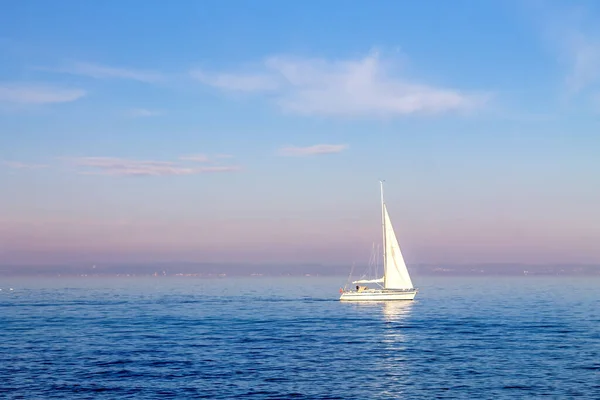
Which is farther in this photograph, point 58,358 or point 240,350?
point 240,350

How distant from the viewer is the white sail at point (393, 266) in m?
130

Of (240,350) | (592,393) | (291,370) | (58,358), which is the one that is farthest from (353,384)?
(58,358)

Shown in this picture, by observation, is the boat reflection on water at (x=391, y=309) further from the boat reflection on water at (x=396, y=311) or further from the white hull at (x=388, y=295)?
the white hull at (x=388, y=295)

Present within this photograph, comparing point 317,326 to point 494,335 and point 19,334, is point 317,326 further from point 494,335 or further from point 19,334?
point 19,334

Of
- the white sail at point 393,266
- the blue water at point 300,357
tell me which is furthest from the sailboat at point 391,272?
the blue water at point 300,357

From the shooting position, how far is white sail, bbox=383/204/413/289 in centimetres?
13012

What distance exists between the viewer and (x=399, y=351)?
2601 inches

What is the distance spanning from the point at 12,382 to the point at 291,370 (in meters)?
20.5

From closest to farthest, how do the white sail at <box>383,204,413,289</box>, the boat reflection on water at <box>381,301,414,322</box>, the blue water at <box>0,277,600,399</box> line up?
1. the blue water at <box>0,277,600,399</box>
2. the boat reflection on water at <box>381,301,414,322</box>
3. the white sail at <box>383,204,413,289</box>

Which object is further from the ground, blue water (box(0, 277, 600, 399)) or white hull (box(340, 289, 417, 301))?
white hull (box(340, 289, 417, 301))

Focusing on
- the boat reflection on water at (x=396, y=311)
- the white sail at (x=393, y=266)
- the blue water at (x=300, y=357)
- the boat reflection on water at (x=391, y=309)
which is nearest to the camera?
the blue water at (x=300, y=357)

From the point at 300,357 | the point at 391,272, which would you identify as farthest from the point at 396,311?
the point at 300,357

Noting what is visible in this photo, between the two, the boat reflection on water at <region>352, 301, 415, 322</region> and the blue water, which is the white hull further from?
the blue water

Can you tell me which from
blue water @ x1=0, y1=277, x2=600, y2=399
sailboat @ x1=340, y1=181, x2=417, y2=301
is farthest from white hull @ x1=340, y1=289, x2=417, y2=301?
blue water @ x1=0, y1=277, x2=600, y2=399
